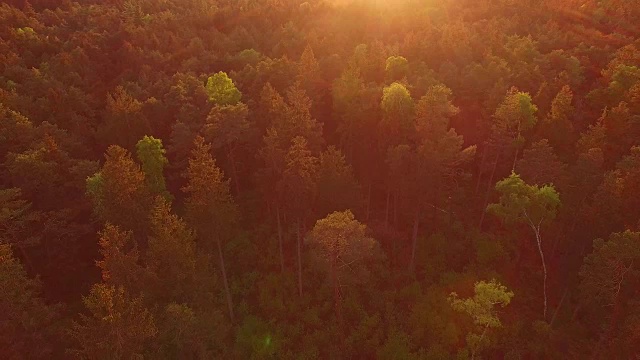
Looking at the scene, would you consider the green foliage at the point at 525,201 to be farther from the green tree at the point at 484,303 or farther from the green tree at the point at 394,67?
the green tree at the point at 394,67

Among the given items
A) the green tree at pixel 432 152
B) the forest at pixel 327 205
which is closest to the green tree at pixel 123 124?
the forest at pixel 327 205

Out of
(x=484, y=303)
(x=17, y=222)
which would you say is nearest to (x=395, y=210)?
(x=484, y=303)

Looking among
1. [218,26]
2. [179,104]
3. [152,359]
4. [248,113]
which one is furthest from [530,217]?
[218,26]

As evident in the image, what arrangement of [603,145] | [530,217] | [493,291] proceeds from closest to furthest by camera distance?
[493,291] → [530,217] → [603,145]

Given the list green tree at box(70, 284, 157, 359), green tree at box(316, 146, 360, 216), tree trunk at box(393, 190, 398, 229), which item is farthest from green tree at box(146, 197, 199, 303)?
tree trunk at box(393, 190, 398, 229)

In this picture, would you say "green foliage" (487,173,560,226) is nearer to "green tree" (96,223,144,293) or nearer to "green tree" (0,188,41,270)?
"green tree" (96,223,144,293)

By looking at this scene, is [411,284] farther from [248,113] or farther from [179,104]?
[179,104]

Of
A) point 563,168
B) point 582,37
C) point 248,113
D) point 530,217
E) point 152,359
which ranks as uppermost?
point 582,37
